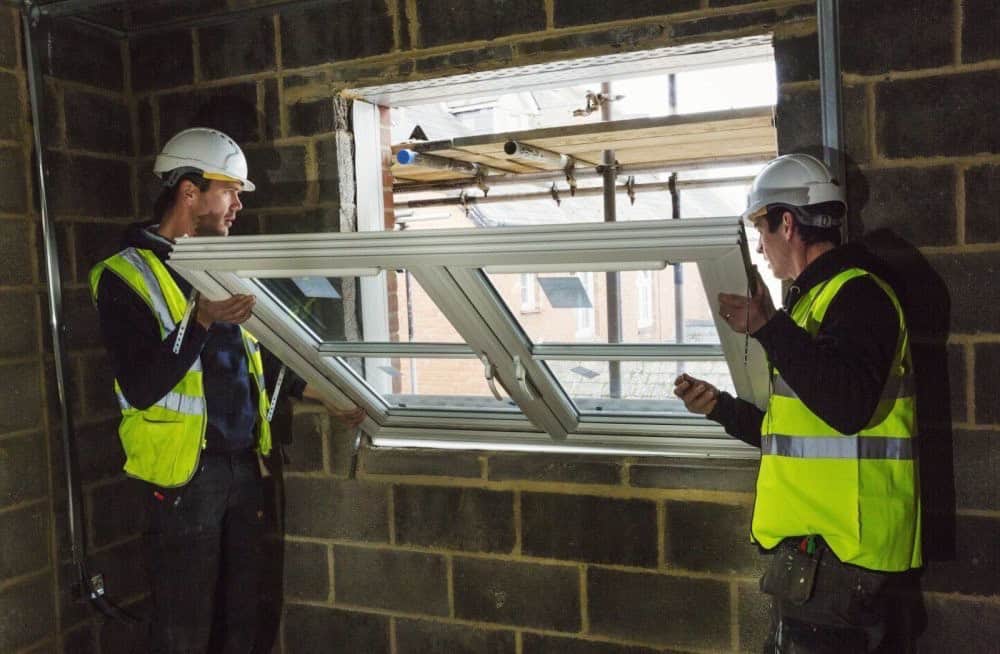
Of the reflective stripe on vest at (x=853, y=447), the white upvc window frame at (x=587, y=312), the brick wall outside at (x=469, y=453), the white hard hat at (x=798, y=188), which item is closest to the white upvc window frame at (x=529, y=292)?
the white upvc window frame at (x=587, y=312)

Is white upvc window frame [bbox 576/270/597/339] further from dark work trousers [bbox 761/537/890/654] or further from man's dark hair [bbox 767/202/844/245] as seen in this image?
dark work trousers [bbox 761/537/890/654]

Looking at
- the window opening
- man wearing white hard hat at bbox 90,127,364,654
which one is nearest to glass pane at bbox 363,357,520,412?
the window opening

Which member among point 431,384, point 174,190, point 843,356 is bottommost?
point 431,384

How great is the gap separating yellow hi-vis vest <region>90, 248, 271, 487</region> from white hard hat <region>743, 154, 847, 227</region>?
4.91ft

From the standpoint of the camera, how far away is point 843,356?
1666 millimetres

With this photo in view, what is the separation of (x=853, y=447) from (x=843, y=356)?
0.75 feet

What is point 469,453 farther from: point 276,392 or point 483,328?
point 483,328

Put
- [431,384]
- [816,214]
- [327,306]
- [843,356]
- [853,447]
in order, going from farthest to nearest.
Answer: [431,384] < [327,306] < [816,214] < [853,447] < [843,356]

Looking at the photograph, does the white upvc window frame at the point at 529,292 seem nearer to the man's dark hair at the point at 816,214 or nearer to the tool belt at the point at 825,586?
the man's dark hair at the point at 816,214

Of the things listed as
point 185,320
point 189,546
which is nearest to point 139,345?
point 185,320

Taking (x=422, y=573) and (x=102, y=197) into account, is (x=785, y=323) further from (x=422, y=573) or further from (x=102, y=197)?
(x=102, y=197)

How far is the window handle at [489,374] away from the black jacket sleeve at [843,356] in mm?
751

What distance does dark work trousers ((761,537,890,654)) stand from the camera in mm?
1782

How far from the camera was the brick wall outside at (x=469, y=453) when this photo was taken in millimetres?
2160
